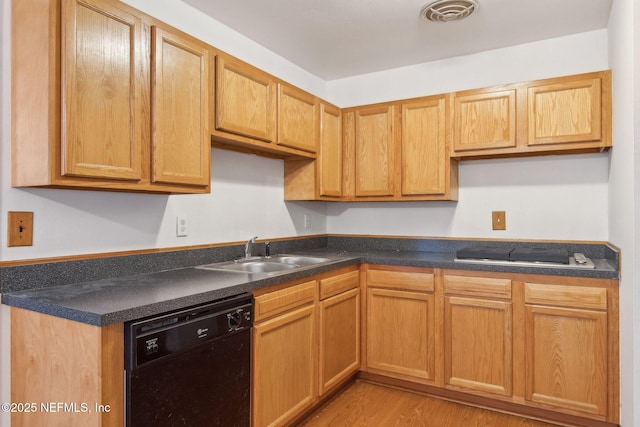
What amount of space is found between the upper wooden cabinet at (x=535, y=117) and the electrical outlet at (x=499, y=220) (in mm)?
446

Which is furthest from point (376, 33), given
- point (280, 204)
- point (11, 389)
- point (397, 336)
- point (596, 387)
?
point (11, 389)

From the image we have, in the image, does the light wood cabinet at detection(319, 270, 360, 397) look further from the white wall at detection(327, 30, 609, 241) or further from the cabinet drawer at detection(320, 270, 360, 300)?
the white wall at detection(327, 30, 609, 241)

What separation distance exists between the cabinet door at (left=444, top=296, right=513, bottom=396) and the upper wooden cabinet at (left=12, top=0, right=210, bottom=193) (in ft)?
6.00

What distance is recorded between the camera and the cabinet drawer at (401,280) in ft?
8.58

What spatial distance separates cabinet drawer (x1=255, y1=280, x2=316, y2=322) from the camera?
191 cm

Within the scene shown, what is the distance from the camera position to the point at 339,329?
8.54ft

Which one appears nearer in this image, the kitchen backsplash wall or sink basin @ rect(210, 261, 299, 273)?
sink basin @ rect(210, 261, 299, 273)

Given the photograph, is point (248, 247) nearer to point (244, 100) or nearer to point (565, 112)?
point (244, 100)

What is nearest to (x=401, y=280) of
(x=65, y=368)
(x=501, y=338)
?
(x=501, y=338)

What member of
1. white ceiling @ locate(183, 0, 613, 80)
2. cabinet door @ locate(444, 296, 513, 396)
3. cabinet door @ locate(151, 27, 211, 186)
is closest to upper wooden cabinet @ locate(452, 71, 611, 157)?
white ceiling @ locate(183, 0, 613, 80)

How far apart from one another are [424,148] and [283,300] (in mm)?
1586

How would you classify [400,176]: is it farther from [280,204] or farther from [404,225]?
[280,204]

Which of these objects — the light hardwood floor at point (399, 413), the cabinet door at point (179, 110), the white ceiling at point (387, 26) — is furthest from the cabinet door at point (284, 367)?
the white ceiling at point (387, 26)

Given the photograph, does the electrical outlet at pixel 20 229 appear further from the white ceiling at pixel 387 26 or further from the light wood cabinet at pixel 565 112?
the light wood cabinet at pixel 565 112
